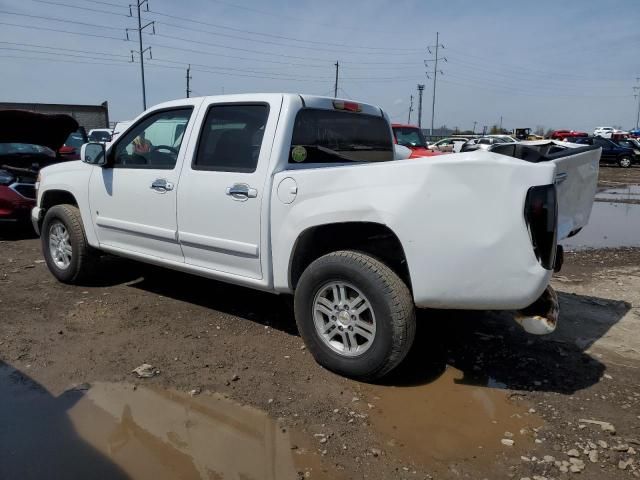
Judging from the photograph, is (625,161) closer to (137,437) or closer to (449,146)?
(449,146)

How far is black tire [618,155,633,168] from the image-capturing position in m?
29.6

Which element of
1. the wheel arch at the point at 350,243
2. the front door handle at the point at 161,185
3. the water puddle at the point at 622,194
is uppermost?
the front door handle at the point at 161,185

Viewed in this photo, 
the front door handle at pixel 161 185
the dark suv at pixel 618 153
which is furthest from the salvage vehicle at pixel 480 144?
the dark suv at pixel 618 153

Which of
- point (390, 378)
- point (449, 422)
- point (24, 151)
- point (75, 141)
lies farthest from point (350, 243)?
point (75, 141)

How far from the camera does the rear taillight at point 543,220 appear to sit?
291 centimetres

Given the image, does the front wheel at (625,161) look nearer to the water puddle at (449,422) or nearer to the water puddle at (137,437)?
the water puddle at (449,422)

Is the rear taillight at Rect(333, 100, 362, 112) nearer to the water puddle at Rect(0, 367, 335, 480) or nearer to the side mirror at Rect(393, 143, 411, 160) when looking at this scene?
the side mirror at Rect(393, 143, 411, 160)

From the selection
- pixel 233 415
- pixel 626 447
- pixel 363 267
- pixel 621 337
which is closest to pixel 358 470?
pixel 233 415

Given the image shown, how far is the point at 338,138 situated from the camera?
446 centimetres

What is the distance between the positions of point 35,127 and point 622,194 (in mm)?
15697

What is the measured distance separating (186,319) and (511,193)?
297cm

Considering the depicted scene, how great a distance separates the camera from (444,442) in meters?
2.91

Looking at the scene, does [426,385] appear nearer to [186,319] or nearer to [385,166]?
[385,166]

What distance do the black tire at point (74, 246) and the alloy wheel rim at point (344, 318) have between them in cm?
291
